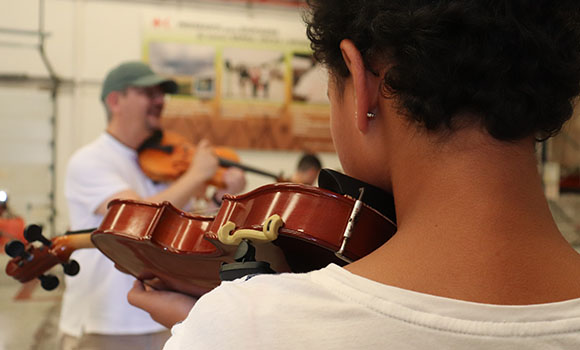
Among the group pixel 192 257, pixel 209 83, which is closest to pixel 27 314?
pixel 209 83

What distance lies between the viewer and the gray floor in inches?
165

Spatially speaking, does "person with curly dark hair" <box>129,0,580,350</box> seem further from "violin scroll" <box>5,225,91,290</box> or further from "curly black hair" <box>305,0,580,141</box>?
"violin scroll" <box>5,225,91,290</box>

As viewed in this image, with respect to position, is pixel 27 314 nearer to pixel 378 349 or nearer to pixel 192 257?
pixel 192 257

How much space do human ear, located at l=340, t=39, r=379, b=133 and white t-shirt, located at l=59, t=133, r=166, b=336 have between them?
5.89 feet

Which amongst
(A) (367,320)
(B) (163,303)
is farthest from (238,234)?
(A) (367,320)

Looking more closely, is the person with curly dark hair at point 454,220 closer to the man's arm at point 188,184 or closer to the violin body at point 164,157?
the man's arm at point 188,184

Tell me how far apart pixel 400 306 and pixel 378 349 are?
47mm

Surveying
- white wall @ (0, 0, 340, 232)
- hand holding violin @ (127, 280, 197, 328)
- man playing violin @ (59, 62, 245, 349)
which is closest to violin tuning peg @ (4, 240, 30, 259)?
hand holding violin @ (127, 280, 197, 328)

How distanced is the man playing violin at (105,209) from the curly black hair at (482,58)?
69.9 inches

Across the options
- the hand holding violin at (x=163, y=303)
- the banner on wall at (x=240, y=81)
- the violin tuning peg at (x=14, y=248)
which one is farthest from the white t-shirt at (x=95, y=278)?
the banner on wall at (x=240, y=81)

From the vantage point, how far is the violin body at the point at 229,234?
102cm

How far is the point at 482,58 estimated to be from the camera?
2.00 feet

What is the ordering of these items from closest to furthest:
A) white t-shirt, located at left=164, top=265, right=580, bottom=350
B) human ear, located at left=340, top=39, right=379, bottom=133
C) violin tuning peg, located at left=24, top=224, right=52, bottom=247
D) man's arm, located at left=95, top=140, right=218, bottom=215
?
1. white t-shirt, located at left=164, top=265, right=580, bottom=350
2. human ear, located at left=340, top=39, right=379, bottom=133
3. violin tuning peg, located at left=24, top=224, right=52, bottom=247
4. man's arm, located at left=95, top=140, right=218, bottom=215

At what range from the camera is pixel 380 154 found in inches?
28.0
